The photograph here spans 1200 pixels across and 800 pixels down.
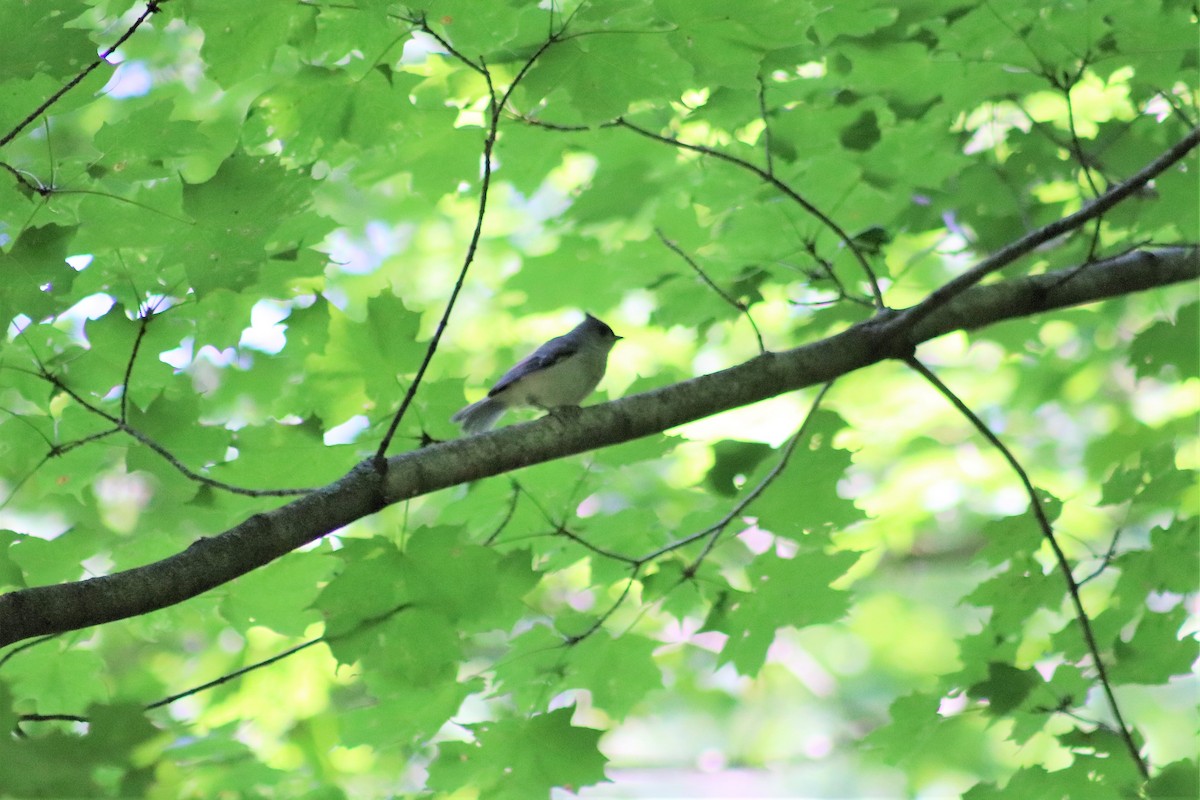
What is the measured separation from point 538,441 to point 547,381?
4.68ft

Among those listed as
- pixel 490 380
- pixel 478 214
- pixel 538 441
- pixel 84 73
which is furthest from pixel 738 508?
pixel 84 73

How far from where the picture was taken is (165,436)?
2.62 m

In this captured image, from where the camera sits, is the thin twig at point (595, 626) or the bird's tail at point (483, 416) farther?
the bird's tail at point (483, 416)

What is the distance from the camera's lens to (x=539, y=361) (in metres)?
3.95

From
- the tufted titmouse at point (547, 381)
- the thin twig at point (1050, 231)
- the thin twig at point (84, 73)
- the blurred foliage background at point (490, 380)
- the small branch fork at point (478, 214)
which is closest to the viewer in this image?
the thin twig at point (84, 73)

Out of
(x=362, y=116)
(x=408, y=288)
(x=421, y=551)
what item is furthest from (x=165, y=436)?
(x=408, y=288)

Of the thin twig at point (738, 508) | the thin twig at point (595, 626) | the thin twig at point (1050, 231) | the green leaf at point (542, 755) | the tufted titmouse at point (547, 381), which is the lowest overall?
the green leaf at point (542, 755)

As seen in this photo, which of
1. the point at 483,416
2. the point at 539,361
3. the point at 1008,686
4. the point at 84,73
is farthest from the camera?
the point at 483,416

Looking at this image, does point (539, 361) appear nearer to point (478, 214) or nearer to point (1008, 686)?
point (478, 214)

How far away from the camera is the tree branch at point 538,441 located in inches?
72.1

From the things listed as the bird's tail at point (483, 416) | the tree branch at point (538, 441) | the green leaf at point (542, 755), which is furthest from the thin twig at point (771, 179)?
the bird's tail at point (483, 416)

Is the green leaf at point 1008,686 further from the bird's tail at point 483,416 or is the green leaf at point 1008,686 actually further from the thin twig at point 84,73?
the thin twig at point 84,73

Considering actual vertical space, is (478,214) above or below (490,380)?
below

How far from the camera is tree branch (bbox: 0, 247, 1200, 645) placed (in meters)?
1.83
